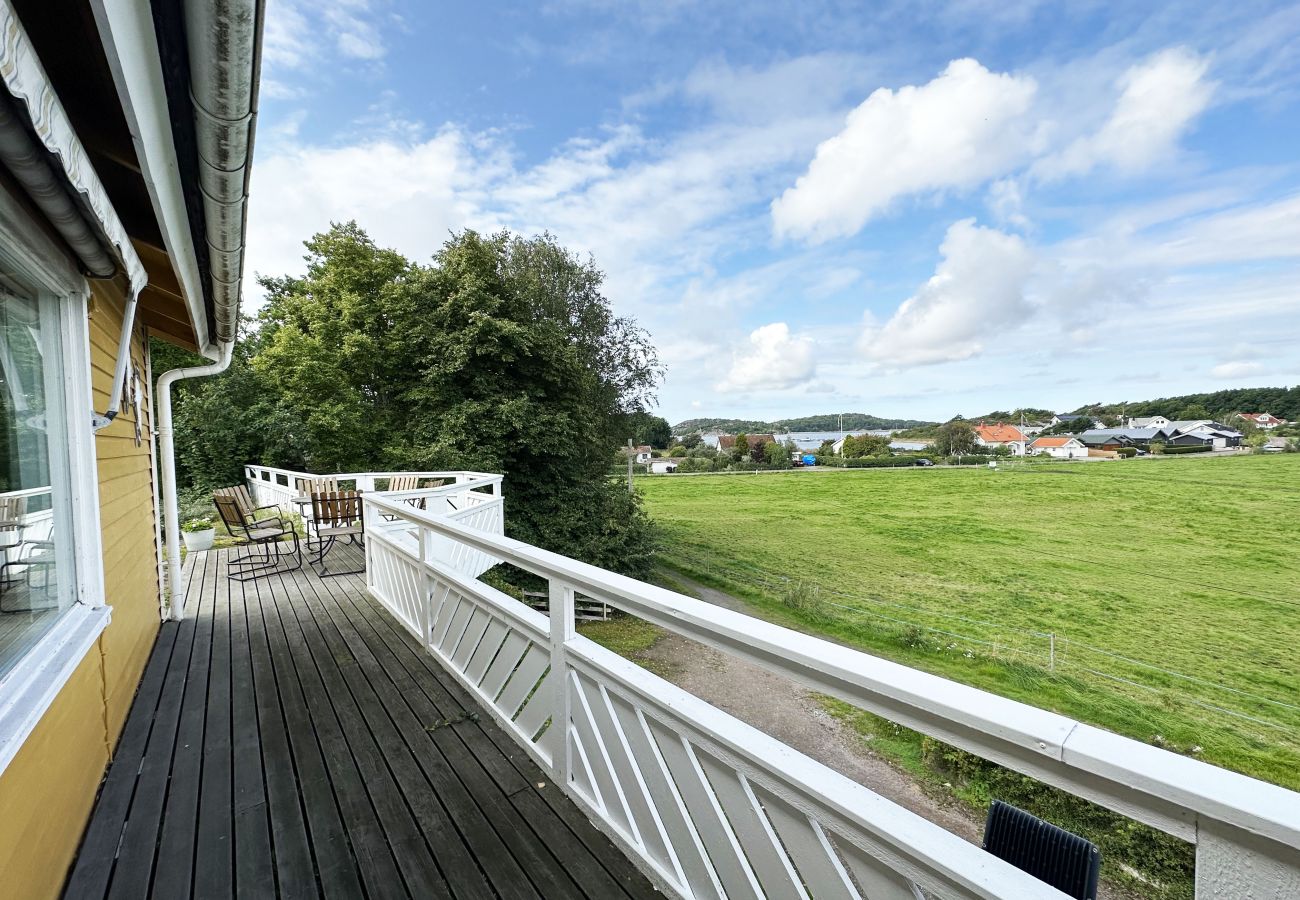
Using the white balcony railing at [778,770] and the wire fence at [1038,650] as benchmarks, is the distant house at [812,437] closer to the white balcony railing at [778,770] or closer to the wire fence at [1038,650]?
the wire fence at [1038,650]

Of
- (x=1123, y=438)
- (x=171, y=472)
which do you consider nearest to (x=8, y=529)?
(x=171, y=472)

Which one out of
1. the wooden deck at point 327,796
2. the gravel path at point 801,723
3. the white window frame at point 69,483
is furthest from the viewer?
the gravel path at point 801,723

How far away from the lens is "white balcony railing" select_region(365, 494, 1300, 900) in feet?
1.96

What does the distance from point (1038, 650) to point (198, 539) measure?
1749cm

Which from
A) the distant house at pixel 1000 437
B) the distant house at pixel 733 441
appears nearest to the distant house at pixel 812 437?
the distant house at pixel 1000 437

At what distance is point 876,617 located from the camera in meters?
13.9

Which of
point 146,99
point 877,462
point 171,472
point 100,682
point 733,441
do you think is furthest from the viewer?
point 733,441

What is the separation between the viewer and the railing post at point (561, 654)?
1.83 m

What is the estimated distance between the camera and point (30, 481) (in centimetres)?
154

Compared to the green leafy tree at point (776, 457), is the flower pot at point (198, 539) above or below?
above

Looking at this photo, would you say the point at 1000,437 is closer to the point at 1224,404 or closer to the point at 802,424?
the point at 1224,404

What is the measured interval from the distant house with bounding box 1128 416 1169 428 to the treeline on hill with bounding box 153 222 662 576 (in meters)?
81.0

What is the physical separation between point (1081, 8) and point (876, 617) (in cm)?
1507

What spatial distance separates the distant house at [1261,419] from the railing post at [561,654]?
87.2 metres
